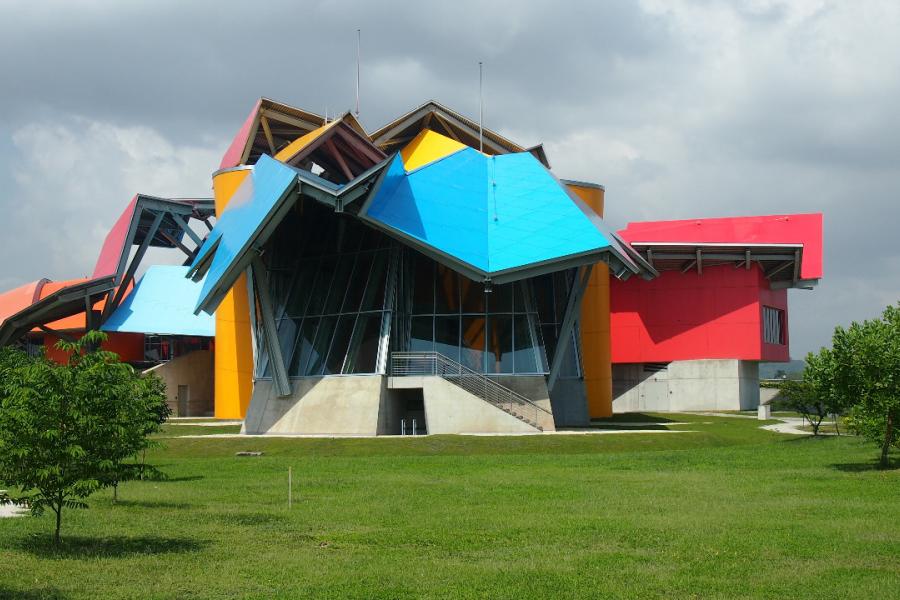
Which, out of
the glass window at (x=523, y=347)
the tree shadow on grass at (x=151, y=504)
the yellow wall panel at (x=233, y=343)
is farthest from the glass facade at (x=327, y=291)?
the tree shadow on grass at (x=151, y=504)

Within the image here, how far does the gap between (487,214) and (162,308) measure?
40.4m

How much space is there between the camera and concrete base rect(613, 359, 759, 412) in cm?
7919

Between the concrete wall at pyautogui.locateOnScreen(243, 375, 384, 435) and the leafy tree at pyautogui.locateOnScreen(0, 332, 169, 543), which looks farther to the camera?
the concrete wall at pyautogui.locateOnScreen(243, 375, 384, 435)

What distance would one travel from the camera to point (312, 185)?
145 feet

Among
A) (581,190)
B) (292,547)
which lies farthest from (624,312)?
(292,547)

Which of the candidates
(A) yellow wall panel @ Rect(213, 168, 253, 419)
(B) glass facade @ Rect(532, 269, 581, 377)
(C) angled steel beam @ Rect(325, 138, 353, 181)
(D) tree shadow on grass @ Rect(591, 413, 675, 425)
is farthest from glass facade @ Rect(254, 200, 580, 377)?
(D) tree shadow on grass @ Rect(591, 413, 675, 425)

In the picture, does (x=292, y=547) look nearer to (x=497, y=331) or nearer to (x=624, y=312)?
(x=497, y=331)

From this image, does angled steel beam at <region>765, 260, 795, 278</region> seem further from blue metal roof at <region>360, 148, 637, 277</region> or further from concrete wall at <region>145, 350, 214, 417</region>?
concrete wall at <region>145, 350, 214, 417</region>

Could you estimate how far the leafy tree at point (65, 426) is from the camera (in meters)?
18.2

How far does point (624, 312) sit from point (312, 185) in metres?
43.0

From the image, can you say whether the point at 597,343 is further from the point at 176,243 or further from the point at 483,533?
the point at 483,533

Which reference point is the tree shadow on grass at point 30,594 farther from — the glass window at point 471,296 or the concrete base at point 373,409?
the glass window at point 471,296

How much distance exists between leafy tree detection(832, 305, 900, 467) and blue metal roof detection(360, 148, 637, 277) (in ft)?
48.9

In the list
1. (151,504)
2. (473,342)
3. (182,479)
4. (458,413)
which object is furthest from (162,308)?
(151,504)
